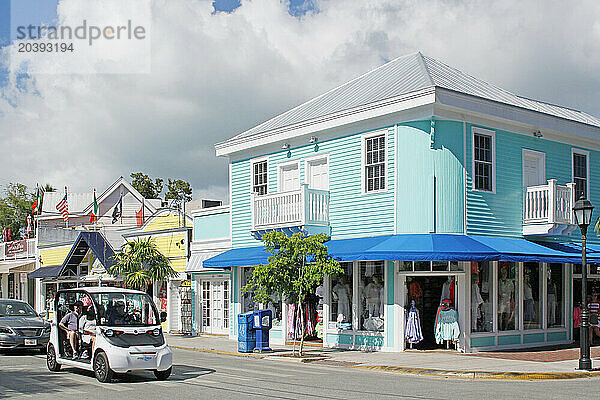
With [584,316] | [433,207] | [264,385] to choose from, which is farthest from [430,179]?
[264,385]

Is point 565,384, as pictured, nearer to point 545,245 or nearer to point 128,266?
point 545,245

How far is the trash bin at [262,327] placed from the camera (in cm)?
2202

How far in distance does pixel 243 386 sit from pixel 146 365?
199 centimetres

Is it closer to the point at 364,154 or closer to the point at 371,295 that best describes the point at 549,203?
the point at 364,154

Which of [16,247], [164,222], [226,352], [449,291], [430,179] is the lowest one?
[226,352]

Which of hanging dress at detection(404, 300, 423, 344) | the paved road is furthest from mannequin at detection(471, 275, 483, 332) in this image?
the paved road

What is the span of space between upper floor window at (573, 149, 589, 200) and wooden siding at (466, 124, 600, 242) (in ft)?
2.20

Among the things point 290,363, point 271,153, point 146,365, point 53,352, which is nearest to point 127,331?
point 146,365

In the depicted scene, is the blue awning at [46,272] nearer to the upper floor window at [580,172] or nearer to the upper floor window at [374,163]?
the upper floor window at [374,163]

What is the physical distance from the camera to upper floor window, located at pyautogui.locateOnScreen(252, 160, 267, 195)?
86.3 ft

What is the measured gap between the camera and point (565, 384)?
15.2m

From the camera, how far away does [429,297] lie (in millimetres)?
21578

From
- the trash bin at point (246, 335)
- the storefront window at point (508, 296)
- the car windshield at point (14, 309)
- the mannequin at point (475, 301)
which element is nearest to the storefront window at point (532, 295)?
the storefront window at point (508, 296)

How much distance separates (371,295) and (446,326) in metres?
2.43
